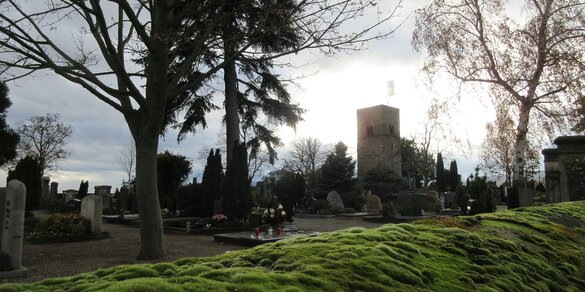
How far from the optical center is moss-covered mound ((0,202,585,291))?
1.83 metres

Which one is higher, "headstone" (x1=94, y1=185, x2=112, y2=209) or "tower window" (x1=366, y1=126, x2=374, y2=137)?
"tower window" (x1=366, y1=126, x2=374, y2=137)

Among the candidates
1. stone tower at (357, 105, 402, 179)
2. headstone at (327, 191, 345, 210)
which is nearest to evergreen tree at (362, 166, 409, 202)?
stone tower at (357, 105, 402, 179)

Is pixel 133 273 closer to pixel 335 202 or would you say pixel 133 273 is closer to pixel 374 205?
pixel 374 205

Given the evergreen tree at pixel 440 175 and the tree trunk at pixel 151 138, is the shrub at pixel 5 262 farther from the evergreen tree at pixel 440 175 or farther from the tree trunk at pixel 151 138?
the evergreen tree at pixel 440 175

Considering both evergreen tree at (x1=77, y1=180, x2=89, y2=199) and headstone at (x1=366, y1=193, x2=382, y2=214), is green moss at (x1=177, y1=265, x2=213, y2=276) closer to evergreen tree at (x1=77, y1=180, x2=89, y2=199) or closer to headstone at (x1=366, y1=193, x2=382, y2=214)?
headstone at (x1=366, y1=193, x2=382, y2=214)

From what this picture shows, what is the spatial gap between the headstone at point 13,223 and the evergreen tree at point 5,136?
19.9 m

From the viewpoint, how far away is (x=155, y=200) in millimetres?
9898

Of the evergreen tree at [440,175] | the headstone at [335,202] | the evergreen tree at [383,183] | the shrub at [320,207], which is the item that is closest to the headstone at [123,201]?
the shrub at [320,207]

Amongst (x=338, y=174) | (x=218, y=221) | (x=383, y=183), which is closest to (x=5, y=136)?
(x=218, y=221)

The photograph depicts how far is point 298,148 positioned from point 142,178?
48.6 m

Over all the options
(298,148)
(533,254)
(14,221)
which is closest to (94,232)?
(14,221)

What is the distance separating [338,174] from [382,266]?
39.6 metres

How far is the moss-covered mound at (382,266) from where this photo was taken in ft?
5.99

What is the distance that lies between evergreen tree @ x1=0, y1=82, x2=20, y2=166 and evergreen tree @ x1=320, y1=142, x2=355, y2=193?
2498 centimetres
